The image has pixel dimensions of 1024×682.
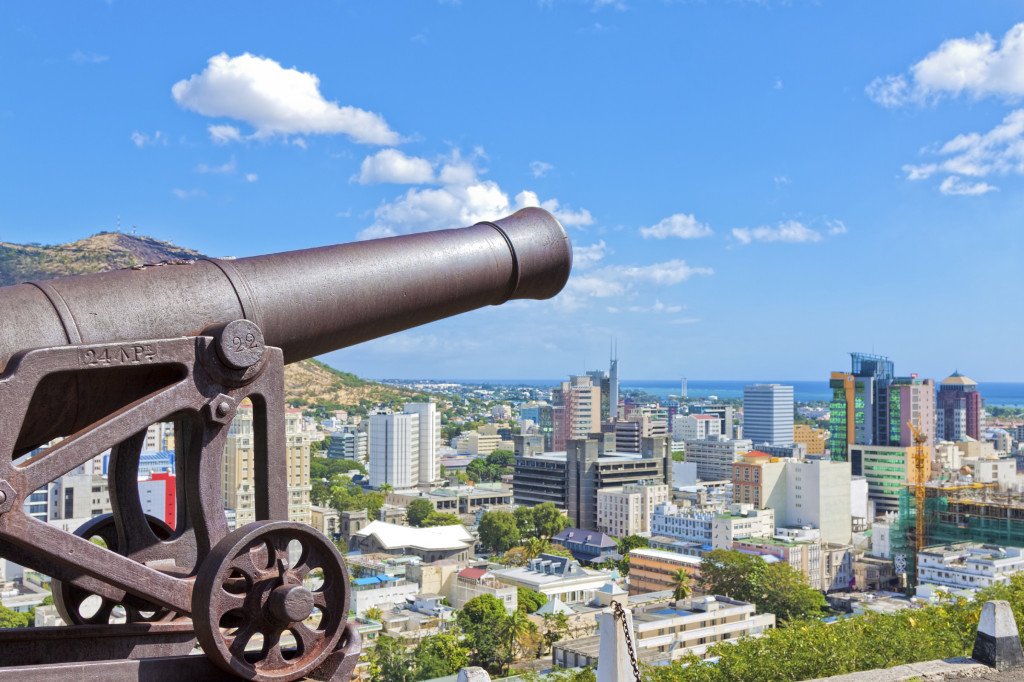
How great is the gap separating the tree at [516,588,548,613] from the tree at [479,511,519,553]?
1519cm

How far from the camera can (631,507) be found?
5719cm

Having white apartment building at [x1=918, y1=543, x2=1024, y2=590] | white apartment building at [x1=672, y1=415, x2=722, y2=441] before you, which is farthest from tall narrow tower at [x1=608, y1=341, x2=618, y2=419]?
white apartment building at [x1=918, y1=543, x2=1024, y2=590]

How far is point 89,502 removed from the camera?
3991 cm

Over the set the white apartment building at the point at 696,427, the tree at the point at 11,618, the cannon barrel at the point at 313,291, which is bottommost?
the tree at the point at 11,618

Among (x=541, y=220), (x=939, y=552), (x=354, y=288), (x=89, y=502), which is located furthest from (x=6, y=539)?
(x=939, y=552)

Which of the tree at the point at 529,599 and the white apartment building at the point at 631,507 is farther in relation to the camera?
the white apartment building at the point at 631,507

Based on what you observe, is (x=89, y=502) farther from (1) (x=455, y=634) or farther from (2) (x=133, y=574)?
(2) (x=133, y=574)

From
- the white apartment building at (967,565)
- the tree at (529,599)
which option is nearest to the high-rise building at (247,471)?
the tree at (529,599)

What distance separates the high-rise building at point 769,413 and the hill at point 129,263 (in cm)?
4529

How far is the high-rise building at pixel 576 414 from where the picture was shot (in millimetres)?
91938

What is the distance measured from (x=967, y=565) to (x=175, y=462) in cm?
4098

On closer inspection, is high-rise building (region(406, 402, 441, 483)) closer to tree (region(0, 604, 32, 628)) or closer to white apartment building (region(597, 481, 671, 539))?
white apartment building (region(597, 481, 671, 539))

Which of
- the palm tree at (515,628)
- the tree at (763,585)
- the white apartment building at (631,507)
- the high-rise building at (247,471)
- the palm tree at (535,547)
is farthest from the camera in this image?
the white apartment building at (631,507)

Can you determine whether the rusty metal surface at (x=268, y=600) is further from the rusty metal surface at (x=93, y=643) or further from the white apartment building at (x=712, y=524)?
the white apartment building at (x=712, y=524)
